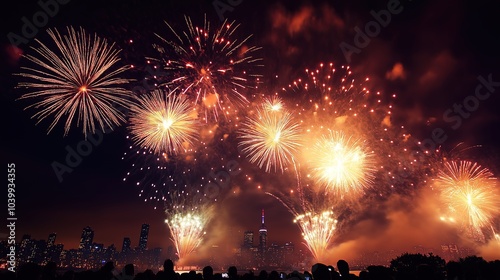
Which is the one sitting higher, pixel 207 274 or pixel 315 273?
pixel 315 273

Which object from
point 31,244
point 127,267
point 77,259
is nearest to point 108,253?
point 77,259

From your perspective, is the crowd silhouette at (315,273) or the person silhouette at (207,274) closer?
the crowd silhouette at (315,273)

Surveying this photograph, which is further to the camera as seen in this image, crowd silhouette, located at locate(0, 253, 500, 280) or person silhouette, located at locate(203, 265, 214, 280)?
person silhouette, located at locate(203, 265, 214, 280)

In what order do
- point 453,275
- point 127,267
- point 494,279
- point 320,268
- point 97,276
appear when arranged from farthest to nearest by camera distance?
point 127,267
point 453,275
point 494,279
point 97,276
point 320,268

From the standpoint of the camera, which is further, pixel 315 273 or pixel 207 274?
pixel 207 274

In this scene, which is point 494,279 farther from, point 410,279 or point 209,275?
point 209,275

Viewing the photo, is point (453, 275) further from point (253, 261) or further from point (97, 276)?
point (253, 261)

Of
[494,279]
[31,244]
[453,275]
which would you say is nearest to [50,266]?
[453,275]

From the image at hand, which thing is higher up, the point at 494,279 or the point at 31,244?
the point at 31,244

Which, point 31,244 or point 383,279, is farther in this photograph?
point 31,244

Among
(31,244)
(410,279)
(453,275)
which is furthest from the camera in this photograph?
(31,244)
